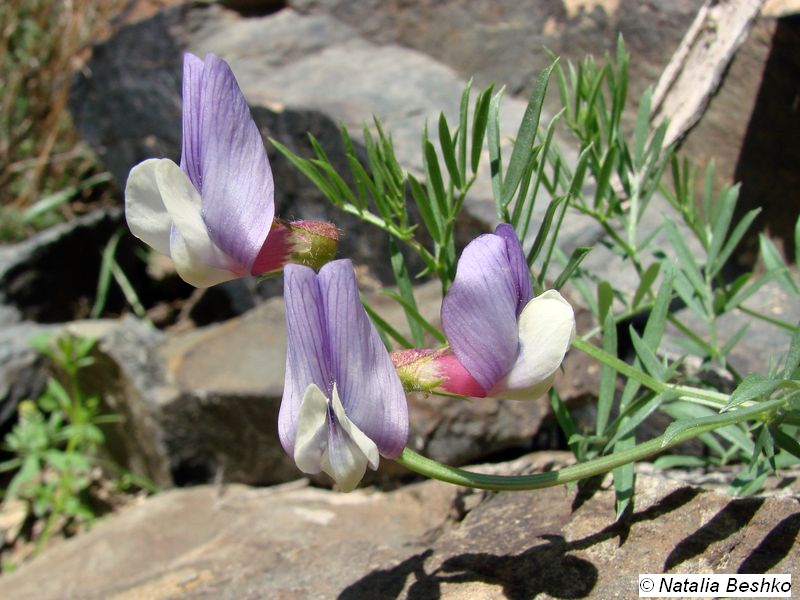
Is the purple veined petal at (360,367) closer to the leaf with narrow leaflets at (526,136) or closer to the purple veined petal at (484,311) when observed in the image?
the purple veined petal at (484,311)

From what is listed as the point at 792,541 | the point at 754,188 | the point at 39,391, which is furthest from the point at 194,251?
the point at 39,391

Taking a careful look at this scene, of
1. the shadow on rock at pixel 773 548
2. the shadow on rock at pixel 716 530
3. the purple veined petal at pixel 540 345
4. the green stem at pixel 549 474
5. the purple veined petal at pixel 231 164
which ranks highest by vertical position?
the purple veined petal at pixel 231 164

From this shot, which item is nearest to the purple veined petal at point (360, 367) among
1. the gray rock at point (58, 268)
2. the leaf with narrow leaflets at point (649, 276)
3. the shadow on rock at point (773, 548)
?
the shadow on rock at point (773, 548)

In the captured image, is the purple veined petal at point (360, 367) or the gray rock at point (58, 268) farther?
the gray rock at point (58, 268)

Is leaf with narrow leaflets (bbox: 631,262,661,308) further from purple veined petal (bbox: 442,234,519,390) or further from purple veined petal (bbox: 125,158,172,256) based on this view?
purple veined petal (bbox: 125,158,172,256)

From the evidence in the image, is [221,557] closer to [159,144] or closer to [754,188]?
[754,188]

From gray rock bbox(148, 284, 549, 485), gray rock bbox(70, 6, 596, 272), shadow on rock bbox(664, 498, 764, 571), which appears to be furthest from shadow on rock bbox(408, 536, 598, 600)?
gray rock bbox(70, 6, 596, 272)
